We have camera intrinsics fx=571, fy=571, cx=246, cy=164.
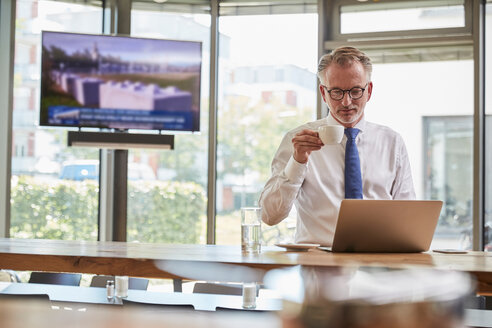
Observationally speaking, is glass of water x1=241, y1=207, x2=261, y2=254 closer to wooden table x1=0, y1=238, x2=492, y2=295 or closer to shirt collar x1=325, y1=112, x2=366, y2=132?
wooden table x1=0, y1=238, x2=492, y2=295

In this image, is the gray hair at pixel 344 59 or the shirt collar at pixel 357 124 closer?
the gray hair at pixel 344 59

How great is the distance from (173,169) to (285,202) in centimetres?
306

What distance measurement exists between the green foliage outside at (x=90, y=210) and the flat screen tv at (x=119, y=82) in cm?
73

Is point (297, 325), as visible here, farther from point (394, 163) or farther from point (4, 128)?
point (4, 128)

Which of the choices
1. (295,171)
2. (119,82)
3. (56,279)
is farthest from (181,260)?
(119,82)

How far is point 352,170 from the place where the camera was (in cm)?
243

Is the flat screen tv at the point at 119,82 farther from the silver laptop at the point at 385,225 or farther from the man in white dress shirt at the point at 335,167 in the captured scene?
the silver laptop at the point at 385,225

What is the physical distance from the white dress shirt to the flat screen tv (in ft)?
7.77

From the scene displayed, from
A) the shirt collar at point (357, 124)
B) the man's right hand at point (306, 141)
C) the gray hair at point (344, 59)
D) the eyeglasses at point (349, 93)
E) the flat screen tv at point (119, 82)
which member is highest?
the flat screen tv at point (119, 82)

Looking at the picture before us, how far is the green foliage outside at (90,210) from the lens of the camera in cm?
494

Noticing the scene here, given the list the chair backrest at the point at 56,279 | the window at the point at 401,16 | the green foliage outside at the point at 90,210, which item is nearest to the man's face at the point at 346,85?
the chair backrest at the point at 56,279

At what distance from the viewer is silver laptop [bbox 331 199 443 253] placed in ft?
5.56

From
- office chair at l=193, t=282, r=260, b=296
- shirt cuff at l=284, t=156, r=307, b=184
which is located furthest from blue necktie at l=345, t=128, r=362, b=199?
office chair at l=193, t=282, r=260, b=296

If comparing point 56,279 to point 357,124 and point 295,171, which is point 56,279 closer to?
point 295,171
